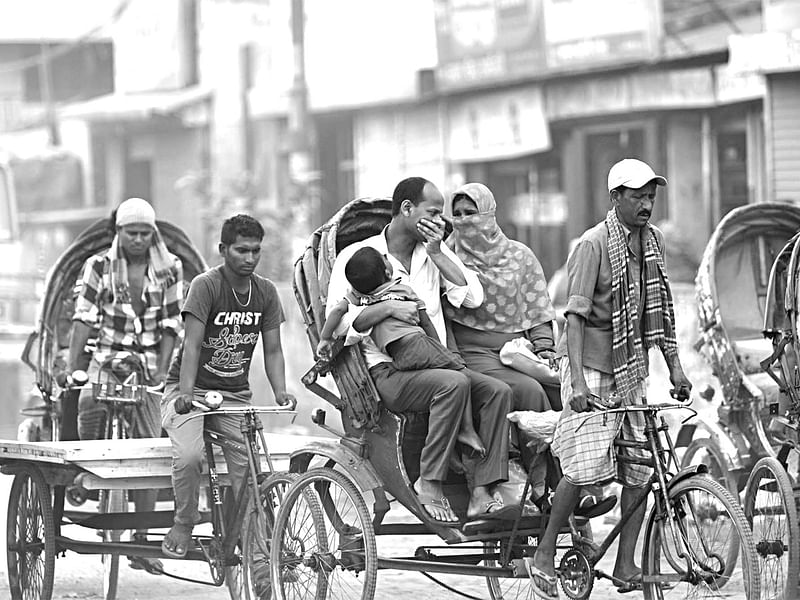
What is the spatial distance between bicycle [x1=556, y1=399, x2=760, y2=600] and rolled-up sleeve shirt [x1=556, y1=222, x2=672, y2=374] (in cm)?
24

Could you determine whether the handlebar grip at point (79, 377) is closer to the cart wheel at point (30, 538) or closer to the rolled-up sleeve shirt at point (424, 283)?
the cart wheel at point (30, 538)

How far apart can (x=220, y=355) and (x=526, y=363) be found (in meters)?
1.41

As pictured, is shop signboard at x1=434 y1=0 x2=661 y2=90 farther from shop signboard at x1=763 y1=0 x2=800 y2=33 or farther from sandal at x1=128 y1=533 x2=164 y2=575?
sandal at x1=128 y1=533 x2=164 y2=575

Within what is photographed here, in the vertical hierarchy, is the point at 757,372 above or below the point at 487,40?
below

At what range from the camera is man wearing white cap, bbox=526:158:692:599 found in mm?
6199

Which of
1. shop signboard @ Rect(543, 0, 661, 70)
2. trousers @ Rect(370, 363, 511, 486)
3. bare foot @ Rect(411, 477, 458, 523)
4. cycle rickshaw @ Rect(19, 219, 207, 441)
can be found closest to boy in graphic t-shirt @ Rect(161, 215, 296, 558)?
trousers @ Rect(370, 363, 511, 486)

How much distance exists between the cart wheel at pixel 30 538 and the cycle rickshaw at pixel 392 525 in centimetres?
124

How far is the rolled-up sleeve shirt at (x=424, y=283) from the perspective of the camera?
680 centimetres

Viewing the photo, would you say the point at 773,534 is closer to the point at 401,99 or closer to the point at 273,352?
the point at 273,352

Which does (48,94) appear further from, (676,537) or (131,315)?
(676,537)

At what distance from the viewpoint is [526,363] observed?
691cm

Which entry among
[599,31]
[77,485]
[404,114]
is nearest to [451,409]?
[77,485]

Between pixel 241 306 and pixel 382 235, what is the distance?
722 millimetres

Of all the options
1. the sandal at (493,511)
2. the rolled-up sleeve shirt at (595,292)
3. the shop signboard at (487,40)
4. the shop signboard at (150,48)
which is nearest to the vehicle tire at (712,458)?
the rolled-up sleeve shirt at (595,292)
